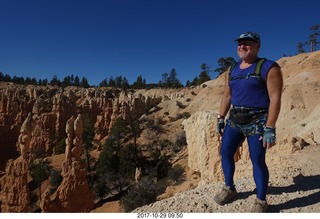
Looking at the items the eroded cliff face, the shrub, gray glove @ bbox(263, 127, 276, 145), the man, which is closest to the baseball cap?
the man

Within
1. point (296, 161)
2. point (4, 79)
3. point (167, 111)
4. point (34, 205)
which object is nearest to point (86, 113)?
point (167, 111)

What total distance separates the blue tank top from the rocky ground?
1.23 meters

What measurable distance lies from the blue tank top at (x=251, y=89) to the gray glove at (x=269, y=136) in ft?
0.99

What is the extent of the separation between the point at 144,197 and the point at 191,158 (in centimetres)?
272

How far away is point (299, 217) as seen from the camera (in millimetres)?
3109

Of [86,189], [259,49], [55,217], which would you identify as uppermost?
[259,49]

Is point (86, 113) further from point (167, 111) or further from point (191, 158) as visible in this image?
point (191, 158)

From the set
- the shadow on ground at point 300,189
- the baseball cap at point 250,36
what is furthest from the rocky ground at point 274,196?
the baseball cap at point 250,36

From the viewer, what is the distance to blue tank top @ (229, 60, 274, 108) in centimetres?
308

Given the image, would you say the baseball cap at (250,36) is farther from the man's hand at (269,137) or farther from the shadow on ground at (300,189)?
the shadow on ground at (300,189)

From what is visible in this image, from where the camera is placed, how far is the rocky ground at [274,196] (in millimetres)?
3498

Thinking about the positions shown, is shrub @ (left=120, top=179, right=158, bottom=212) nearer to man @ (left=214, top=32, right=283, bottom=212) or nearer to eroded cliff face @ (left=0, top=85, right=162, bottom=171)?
man @ (left=214, top=32, right=283, bottom=212)

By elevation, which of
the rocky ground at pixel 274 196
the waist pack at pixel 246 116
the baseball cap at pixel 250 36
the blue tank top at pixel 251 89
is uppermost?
the baseball cap at pixel 250 36

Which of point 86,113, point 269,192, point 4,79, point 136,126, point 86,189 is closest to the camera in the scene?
point 269,192
